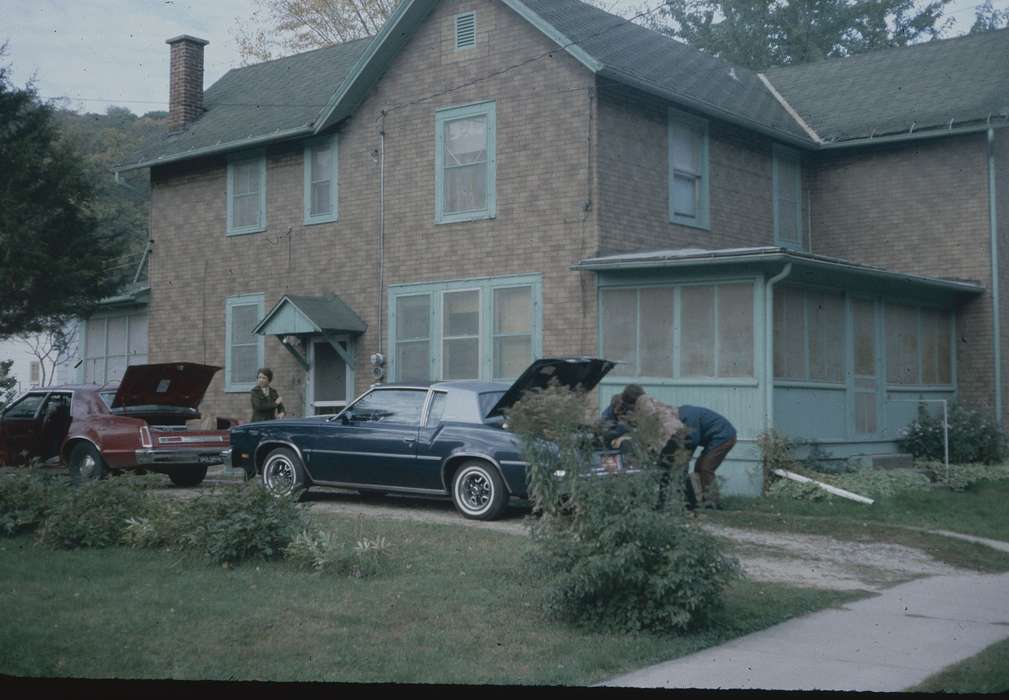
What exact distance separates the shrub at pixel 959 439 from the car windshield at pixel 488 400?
8.33m

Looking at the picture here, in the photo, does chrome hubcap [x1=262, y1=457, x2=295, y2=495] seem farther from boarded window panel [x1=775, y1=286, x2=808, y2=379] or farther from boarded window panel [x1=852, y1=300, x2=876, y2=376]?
boarded window panel [x1=852, y1=300, x2=876, y2=376]

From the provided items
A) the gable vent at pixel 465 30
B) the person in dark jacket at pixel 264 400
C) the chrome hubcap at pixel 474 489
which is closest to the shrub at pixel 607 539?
the chrome hubcap at pixel 474 489

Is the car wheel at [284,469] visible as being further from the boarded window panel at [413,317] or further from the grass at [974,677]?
the grass at [974,677]

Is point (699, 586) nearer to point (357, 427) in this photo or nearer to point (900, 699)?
point (900, 699)

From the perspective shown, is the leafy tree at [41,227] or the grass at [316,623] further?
the leafy tree at [41,227]

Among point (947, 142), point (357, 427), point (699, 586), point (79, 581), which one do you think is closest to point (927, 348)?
point (947, 142)

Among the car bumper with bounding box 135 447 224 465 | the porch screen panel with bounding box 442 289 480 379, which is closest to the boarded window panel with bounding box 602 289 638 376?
the porch screen panel with bounding box 442 289 480 379

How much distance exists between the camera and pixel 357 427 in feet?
45.1

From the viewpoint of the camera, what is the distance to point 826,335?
17016 mm

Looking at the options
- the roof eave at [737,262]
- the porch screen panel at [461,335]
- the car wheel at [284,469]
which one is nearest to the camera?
the car wheel at [284,469]

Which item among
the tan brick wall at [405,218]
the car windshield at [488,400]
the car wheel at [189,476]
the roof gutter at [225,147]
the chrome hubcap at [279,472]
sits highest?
the roof gutter at [225,147]

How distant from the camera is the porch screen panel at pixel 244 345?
A: 21734 millimetres

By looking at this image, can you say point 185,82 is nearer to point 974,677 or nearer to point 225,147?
point 225,147

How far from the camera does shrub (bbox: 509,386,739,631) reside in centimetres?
748
